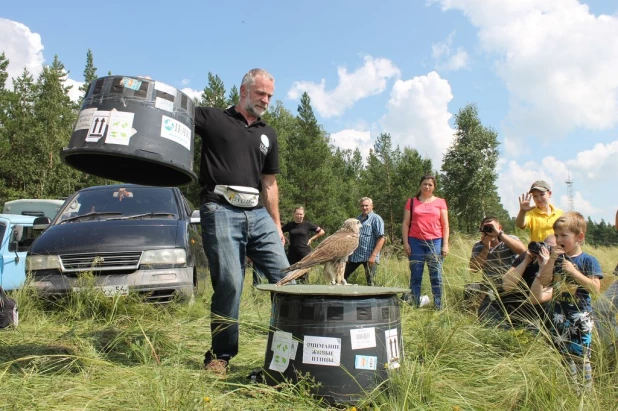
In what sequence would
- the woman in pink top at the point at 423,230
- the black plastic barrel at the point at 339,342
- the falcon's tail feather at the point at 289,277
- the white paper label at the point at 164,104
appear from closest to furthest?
1. the black plastic barrel at the point at 339,342
2. the white paper label at the point at 164,104
3. the falcon's tail feather at the point at 289,277
4. the woman in pink top at the point at 423,230

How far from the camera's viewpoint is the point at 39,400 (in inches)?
97.7

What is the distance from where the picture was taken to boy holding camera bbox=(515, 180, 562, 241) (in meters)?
4.96

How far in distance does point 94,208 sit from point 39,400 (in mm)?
3935

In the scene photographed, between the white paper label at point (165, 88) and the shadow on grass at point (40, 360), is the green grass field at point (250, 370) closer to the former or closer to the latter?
the shadow on grass at point (40, 360)

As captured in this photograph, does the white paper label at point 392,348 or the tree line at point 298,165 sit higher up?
the tree line at point 298,165

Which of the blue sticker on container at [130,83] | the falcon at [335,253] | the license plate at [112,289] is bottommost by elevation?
the license plate at [112,289]

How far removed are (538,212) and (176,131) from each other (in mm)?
4096

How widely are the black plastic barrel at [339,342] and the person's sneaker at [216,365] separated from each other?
0.53m

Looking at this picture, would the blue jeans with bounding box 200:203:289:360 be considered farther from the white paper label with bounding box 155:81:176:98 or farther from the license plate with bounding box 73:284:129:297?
the license plate with bounding box 73:284:129:297

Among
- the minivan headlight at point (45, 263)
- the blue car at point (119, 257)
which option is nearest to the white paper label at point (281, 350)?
the blue car at point (119, 257)

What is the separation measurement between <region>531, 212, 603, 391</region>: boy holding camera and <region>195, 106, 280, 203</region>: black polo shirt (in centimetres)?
226

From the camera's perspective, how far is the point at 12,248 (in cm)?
856

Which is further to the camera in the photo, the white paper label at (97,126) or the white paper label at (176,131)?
the white paper label at (176,131)

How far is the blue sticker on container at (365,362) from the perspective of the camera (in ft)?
8.46
